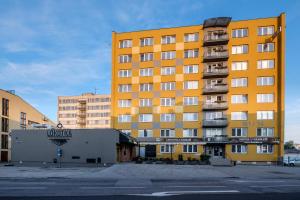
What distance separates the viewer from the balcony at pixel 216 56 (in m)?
51.8

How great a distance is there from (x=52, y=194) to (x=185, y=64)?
43887 mm

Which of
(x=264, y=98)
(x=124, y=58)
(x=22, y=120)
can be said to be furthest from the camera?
(x=22, y=120)

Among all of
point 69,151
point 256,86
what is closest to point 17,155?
point 69,151

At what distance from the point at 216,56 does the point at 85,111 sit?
8743cm

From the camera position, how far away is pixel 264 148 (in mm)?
49156

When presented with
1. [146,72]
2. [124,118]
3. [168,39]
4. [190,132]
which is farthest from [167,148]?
[168,39]

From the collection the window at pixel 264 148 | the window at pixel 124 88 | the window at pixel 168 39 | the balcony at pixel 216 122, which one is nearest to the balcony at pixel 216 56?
the window at pixel 168 39

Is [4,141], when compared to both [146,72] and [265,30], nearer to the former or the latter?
[146,72]

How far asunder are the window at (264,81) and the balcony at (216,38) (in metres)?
8.61

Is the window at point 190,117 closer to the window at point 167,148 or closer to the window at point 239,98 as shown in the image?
the window at point 167,148

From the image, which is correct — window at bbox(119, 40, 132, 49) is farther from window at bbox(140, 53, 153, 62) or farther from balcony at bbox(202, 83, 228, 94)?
balcony at bbox(202, 83, 228, 94)

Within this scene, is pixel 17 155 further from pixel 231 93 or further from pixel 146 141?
pixel 231 93

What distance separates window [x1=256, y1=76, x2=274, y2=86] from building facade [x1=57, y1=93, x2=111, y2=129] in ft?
271

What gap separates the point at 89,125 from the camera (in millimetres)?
125688
